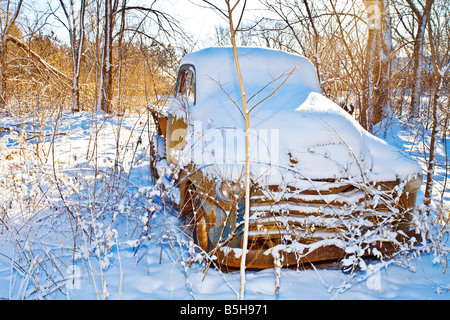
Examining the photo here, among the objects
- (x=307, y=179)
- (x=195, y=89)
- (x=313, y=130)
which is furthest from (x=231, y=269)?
(x=195, y=89)

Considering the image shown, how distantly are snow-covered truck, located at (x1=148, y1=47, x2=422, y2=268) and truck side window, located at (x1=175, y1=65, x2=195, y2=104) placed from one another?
95 centimetres

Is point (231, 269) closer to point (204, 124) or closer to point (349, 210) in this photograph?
point (349, 210)

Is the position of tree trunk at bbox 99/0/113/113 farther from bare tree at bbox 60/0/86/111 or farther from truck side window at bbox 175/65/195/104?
truck side window at bbox 175/65/195/104

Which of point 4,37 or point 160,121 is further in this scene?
point 4,37

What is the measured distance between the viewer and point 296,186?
275 cm

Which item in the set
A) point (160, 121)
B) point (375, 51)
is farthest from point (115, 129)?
point (375, 51)

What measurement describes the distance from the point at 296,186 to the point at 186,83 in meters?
2.62

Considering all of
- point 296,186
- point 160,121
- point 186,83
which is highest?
point 186,83

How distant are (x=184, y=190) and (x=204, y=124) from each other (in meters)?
0.73

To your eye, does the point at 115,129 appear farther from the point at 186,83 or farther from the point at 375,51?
the point at 375,51

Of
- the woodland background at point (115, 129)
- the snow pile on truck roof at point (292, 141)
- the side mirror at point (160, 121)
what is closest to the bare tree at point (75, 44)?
the woodland background at point (115, 129)

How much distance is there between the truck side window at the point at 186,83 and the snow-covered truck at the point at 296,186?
0.95m
